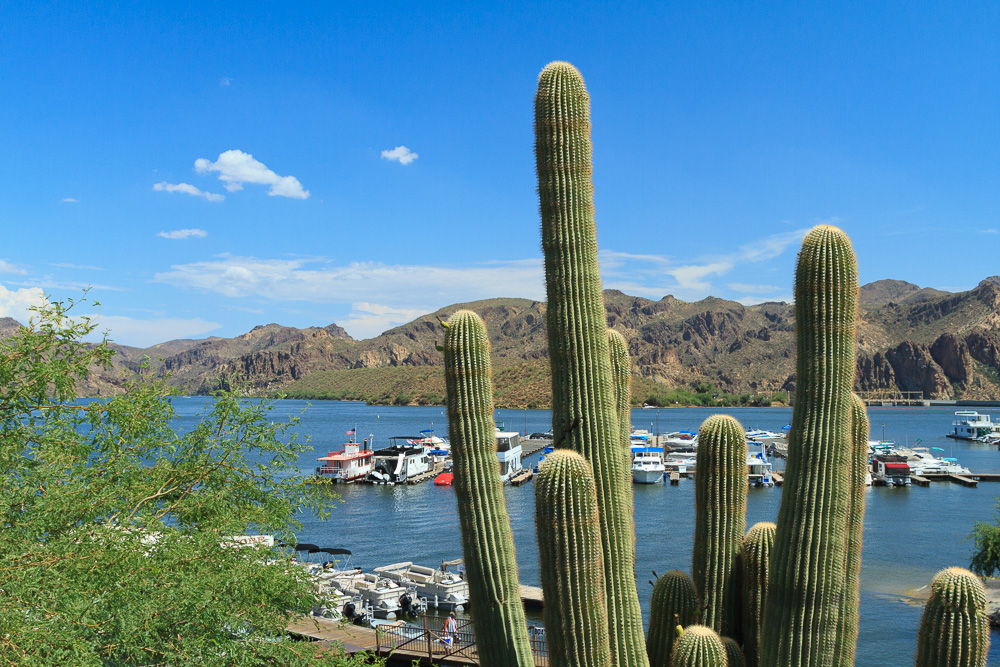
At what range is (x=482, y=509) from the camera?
24.5ft

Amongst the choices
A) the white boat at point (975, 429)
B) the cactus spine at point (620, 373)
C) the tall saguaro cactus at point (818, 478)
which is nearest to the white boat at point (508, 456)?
the cactus spine at point (620, 373)

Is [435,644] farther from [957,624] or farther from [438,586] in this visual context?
[957,624]

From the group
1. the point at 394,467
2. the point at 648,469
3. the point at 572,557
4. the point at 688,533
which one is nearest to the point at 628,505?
the point at 572,557

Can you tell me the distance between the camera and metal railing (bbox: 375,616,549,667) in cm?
2125

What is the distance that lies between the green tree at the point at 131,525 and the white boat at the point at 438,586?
1853 cm

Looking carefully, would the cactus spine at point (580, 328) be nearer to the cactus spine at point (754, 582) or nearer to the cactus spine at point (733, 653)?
the cactus spine at point (733, 653)

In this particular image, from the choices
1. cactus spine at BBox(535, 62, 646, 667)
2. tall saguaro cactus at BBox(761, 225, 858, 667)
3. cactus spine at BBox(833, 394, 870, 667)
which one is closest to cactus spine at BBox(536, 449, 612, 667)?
cactus spine at BBox(535, 62, 646, 667)

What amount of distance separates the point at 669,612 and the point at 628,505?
5.45 ft

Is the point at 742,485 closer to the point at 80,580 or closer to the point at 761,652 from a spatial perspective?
the point at 761,652

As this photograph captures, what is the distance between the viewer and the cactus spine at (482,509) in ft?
24.2

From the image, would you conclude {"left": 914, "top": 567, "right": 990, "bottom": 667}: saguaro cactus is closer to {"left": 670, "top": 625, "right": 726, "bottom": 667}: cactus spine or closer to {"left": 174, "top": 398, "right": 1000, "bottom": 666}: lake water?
{"left": 670, "top": 625, "right": 726, "bottom": 667}: cactus spine

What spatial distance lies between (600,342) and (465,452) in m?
→ 1.82

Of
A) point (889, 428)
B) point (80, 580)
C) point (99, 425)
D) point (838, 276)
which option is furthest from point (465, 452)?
point (889, 428)

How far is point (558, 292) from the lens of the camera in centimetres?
765
